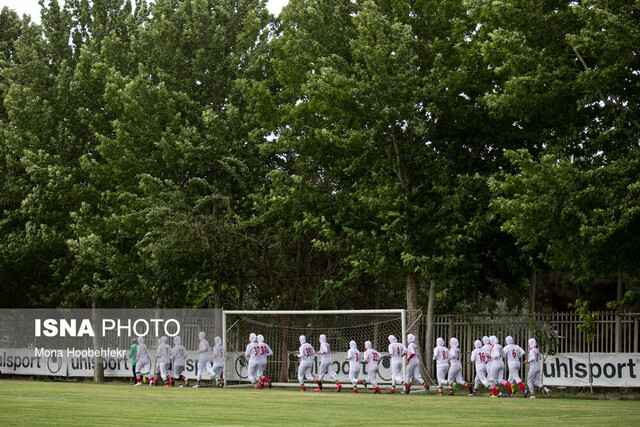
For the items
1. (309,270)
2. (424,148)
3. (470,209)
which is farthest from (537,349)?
(309,270)

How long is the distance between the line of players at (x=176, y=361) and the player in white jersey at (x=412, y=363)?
7131 millimetres

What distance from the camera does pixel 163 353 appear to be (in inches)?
1201

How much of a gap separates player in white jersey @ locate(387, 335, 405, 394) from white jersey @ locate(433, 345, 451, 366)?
1067 millimetres

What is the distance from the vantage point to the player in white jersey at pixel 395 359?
86.5 ft

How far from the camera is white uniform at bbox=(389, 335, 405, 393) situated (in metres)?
26.4

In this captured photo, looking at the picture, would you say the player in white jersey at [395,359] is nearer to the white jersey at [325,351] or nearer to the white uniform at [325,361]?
the white uniform at [325,361]

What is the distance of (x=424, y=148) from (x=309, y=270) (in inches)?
337

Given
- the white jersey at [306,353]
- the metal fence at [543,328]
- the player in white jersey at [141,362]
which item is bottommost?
the player in white jersey at [141,362]

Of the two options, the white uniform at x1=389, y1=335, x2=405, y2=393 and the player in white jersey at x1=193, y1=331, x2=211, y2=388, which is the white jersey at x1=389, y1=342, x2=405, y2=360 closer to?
the white uniform at x1=389, y1=335, x2=405, y2=393

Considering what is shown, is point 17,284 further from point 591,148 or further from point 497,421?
point 497,421

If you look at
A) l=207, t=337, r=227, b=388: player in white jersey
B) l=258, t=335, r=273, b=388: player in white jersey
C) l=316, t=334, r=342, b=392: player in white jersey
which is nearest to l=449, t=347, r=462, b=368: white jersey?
l=316, t=334, r=342, b=392: player in white jersey

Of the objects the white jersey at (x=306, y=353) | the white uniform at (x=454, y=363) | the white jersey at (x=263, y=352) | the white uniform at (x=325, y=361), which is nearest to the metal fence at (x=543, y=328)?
the white uniform at (x=454, y=363)

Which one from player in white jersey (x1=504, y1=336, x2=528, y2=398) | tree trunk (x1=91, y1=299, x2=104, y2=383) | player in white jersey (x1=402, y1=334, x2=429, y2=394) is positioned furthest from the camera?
tree trunk (x1=91, y1=299, x2=104, y2=383)

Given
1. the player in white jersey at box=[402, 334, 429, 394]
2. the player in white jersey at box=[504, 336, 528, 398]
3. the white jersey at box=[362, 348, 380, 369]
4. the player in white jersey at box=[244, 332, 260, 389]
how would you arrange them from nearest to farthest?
the player in white jersey at box=[504, 336, 528, 398] → the player in white jersey at box=[402, 334, 429, 394] → the white jersey at box=[362, 348, 380, 369] → the player in white jersey at box=[244, 332, 260, 389]
